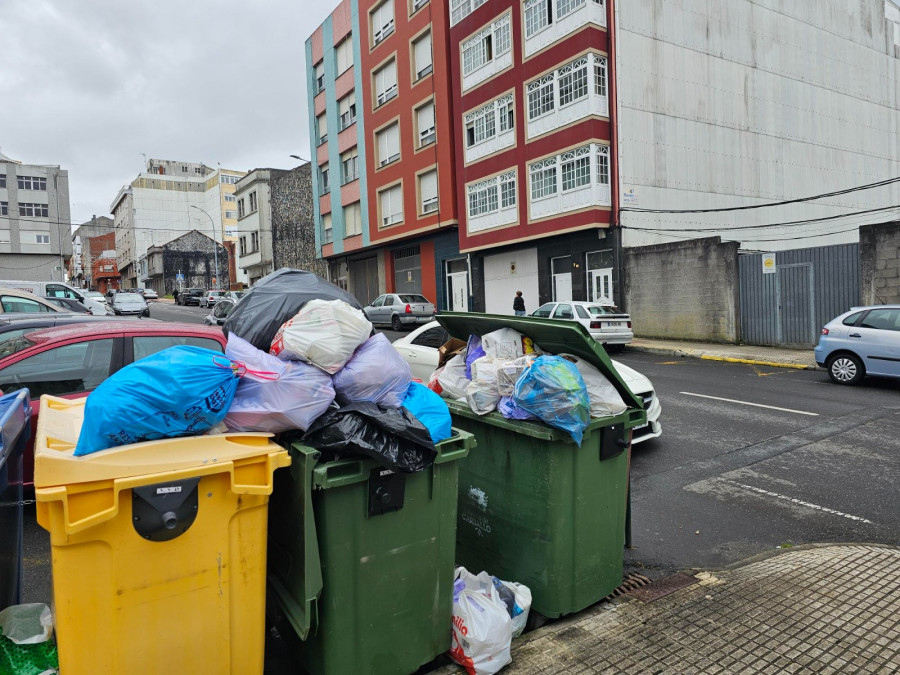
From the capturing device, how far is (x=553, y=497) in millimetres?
3174

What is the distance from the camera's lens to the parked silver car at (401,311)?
24719mm

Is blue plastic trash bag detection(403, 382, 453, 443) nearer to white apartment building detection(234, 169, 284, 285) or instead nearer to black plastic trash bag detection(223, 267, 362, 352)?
black plastic trash bag detection(223, 267, 362, 352)

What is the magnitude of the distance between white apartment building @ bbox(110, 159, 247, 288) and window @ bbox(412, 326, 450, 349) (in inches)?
3162

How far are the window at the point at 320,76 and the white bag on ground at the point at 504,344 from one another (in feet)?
122

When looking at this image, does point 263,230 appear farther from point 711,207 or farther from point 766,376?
point 766,376

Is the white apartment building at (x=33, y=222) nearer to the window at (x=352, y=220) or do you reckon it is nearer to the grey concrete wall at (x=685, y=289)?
the window at (x=352, y=220)

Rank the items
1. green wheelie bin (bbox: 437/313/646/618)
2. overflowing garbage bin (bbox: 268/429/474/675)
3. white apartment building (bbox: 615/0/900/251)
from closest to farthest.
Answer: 1. overflowing garbage bin (bbox: 268/429/474/675)
2. green wheelie bin (bbox: 437/313/646/618)
3. white apartment building (bbox: 615/0/900/251)

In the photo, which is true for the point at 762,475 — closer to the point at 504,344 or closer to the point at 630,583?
the point at 630,583

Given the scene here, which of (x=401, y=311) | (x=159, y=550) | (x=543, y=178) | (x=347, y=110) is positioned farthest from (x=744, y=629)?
(x=347, y=110)

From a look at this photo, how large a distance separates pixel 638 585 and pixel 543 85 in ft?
70.2

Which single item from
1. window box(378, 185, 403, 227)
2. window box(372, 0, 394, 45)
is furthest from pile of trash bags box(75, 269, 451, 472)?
window box(372, 0, 394, 45)

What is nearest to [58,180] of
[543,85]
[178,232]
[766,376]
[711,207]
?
[178,232]

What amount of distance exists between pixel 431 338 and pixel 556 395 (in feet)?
21.1

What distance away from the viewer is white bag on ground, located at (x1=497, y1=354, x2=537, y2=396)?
11.3 ft
